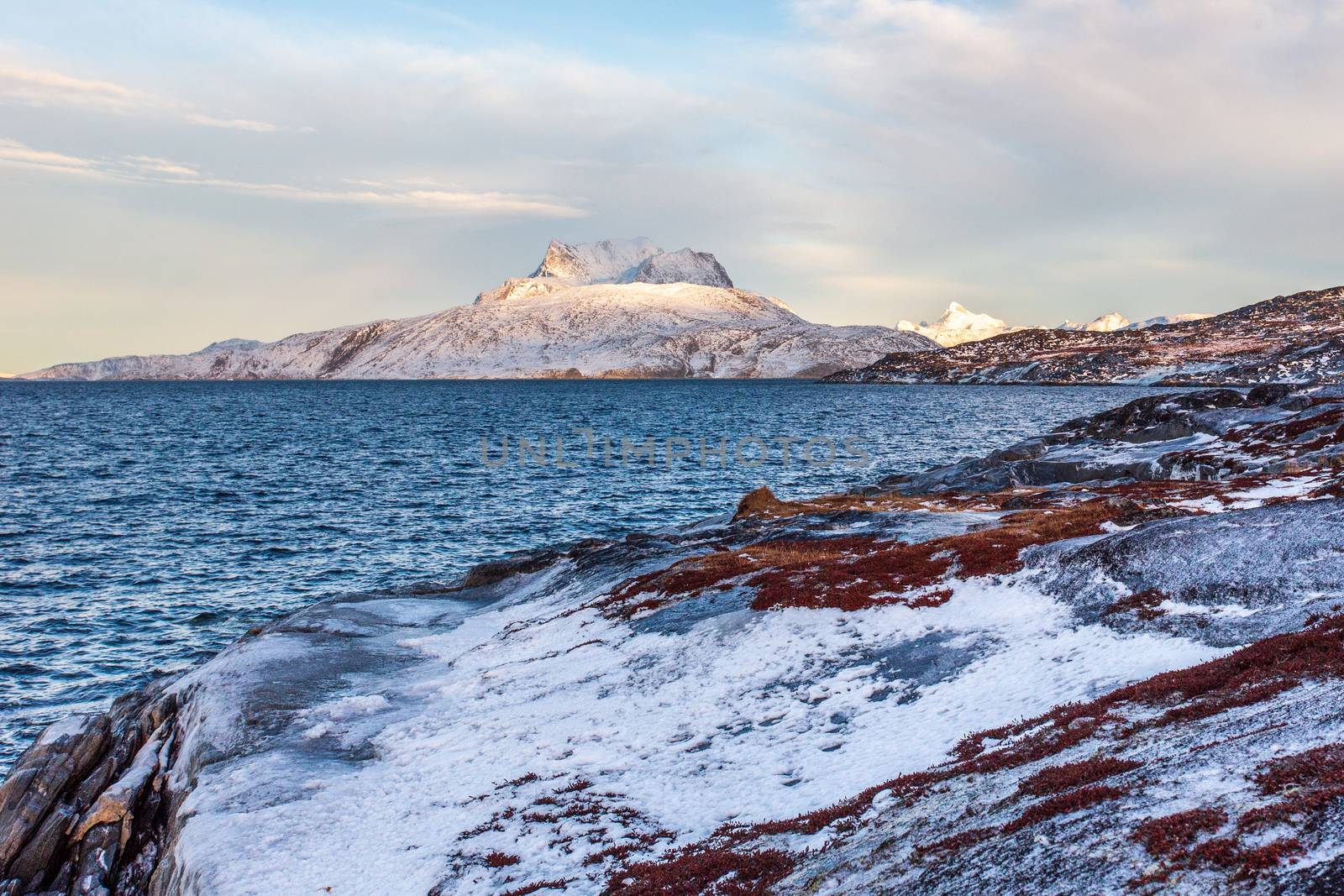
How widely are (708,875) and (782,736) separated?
5.94 meters

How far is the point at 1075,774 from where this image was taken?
1188 centimetres

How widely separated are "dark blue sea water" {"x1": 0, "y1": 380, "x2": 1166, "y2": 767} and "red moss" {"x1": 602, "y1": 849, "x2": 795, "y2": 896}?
20.9 meters

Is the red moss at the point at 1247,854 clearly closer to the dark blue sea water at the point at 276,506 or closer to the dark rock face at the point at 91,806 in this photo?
the dark rock face at the point at 91,806

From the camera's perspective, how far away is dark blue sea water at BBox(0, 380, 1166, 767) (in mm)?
34312

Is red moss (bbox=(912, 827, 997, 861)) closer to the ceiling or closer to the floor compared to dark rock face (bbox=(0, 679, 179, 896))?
closer to the ceiling

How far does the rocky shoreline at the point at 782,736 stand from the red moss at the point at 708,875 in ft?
0.23

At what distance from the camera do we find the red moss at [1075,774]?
457 inches

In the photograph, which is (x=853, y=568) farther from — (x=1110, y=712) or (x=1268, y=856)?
(x=1268, y=856)

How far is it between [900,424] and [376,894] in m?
119

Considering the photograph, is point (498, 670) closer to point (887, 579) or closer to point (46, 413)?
point (887, 579)

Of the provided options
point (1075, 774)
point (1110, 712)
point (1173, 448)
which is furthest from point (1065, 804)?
point (1173, 448)

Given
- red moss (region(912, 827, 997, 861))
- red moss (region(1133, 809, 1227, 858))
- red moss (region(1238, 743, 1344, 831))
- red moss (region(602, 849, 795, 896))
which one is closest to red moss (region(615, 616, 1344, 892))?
red moss (region(602, 849, 795, 896))

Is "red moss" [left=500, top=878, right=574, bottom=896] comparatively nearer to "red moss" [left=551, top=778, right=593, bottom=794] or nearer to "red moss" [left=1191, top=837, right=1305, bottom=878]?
"red moss" [left=551, top=778, right=593, bottom=794]

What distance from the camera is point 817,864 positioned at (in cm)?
1220
